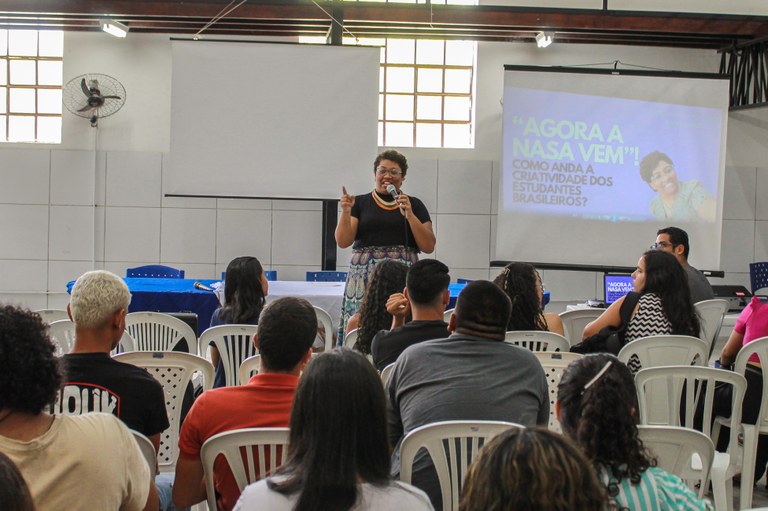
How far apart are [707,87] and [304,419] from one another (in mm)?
6828

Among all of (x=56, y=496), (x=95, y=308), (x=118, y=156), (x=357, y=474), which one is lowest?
(x=56, y=496)

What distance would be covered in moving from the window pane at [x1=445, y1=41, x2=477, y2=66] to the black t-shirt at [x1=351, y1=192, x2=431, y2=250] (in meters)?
3.84

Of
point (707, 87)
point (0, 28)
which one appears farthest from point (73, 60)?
point (707, 87)

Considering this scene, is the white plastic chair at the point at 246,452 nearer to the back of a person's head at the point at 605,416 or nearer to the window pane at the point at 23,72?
the back of a person's head at the point at 605,416

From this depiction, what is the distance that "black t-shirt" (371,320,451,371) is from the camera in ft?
9.00

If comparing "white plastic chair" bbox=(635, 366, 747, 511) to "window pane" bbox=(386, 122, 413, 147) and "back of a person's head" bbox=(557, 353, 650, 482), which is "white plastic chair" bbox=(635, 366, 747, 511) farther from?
"window pane" bbox=(386, 122, 413, 147)

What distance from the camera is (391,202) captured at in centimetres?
477

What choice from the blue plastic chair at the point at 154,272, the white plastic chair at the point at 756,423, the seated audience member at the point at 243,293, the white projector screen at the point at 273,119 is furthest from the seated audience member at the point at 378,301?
the blue plastic chair at the point at 154,272

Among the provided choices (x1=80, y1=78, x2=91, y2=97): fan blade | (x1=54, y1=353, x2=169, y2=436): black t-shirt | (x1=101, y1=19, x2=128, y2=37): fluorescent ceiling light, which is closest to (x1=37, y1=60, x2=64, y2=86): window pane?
(x1=80, y1=78, x2=91, y2=97): fan blade

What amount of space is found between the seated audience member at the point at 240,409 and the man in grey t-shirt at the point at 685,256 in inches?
127

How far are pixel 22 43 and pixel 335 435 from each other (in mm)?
7927

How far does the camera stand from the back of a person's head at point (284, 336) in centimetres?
212

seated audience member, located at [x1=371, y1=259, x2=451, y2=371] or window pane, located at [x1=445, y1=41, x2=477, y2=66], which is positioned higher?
window pane, located at [x1=445, y1=41, x2=477, y2=66]

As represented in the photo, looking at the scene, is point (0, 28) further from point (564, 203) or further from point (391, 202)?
point (564, 203)
